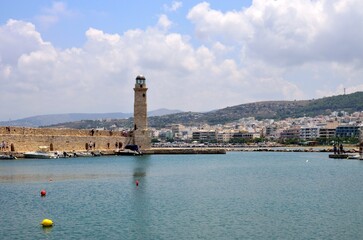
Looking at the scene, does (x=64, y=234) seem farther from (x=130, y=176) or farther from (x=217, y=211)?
(x=130, y=176)

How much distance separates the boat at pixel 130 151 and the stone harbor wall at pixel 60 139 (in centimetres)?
127

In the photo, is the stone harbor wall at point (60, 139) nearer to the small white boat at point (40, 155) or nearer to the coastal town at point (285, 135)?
the small white boat at point (40, 155)

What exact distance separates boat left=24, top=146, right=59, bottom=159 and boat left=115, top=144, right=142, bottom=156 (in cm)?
1010

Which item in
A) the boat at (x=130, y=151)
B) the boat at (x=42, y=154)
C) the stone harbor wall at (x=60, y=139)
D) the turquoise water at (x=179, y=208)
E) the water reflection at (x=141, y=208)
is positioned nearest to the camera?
the turquoise water at (x=179, y=208)

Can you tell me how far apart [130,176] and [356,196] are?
13.2 metres

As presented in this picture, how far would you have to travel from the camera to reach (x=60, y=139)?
52625 mm

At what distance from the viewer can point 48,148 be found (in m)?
50.6

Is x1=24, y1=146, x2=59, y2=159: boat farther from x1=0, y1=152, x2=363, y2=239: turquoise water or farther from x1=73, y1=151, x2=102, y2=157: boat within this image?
x1=0, y1=152, x2=363, y2=239: turquoise water

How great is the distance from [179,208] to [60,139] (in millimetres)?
35049

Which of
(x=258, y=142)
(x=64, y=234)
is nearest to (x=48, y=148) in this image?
(x=64, y=234)

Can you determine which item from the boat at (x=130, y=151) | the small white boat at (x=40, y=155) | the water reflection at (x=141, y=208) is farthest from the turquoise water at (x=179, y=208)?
the boat at (x=130, y=151)

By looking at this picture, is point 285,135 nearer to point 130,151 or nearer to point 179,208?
point 130,151

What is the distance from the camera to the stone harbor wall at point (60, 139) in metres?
45.5

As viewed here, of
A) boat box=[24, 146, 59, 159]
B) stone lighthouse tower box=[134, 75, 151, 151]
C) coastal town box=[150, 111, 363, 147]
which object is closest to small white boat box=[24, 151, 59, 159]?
boat box=[24, 146, 59, 159]
